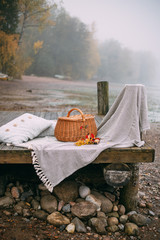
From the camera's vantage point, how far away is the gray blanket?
2.45m

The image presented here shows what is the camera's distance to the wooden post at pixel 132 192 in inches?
105

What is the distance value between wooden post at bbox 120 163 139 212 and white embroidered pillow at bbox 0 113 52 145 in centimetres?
127

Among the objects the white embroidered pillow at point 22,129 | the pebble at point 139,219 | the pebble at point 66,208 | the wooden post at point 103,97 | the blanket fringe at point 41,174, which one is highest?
the wooden post at point 103,97

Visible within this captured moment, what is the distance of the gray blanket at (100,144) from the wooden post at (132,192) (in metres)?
0.34

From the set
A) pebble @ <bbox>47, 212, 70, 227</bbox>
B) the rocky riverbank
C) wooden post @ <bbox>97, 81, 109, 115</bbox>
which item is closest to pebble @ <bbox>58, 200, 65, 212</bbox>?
the rocky riverbank

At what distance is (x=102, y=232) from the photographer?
7.81 feet

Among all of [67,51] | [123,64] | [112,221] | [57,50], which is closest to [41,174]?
[112,221]

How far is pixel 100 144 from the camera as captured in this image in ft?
8.46

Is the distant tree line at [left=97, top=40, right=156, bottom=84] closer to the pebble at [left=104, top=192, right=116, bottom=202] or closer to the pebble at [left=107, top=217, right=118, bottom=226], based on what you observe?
the pebble at [left=104, top=192, right=116, bottom=202]

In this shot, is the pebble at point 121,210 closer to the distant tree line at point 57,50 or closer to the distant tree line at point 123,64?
the distant tree line at point 57,50

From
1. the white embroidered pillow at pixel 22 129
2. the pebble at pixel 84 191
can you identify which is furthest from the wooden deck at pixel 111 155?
the pebble at pixel 84 191

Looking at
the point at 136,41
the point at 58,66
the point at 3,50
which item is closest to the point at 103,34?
the point at 136,41

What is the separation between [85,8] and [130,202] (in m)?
12.3

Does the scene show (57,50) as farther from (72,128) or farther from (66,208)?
(66,208)
